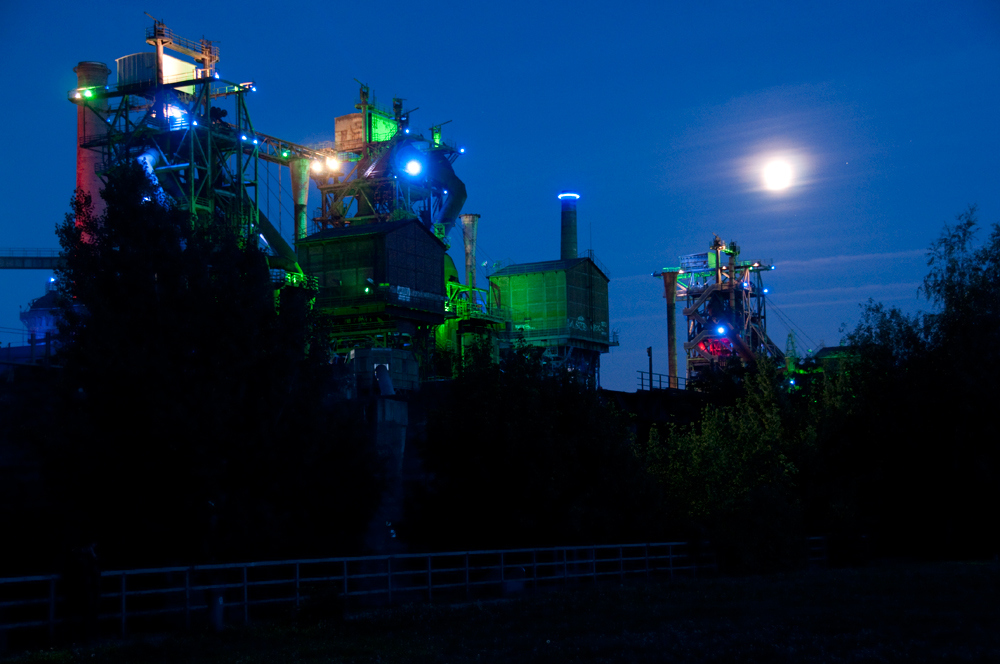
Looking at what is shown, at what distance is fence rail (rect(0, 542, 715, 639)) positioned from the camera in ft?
54.8

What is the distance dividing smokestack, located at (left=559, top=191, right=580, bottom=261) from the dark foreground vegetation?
47.7 meters

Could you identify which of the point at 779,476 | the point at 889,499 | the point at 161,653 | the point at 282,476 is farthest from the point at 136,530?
the point at 889,499

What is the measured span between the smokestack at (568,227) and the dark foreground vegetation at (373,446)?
47.7m

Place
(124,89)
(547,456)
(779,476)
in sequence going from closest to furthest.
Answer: (547,456), (779,476), (124,89)

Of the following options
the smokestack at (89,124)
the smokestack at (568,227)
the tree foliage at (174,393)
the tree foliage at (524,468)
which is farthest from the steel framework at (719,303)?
the tree foliage at (174,393)

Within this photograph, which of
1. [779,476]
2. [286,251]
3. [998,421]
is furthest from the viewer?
[286,251]

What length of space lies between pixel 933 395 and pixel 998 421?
7.93 feet

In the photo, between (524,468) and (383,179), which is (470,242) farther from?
(524,468)

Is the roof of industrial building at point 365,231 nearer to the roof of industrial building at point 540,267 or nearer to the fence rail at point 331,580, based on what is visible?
the roof of industrial building at point 540,267

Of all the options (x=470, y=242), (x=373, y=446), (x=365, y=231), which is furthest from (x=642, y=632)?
(x=470, y=242)

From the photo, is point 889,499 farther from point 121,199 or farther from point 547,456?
point 121,199

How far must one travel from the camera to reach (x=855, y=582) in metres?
22.5

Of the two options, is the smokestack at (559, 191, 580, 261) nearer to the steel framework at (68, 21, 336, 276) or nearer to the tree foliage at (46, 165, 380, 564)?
the steel framework at (68, 21, 336, 276)

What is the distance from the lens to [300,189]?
90688 mm
